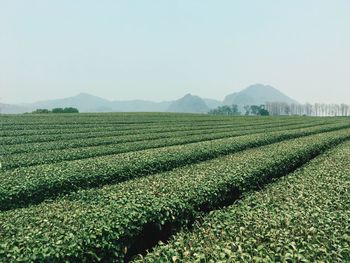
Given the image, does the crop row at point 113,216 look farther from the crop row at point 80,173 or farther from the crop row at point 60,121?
the crop row at point 60,121

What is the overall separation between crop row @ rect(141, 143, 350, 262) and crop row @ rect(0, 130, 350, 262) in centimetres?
142

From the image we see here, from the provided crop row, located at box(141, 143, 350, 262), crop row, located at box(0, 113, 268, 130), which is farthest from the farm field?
crop row, located at box(0, 113, 268, 130)

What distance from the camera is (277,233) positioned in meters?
6.66

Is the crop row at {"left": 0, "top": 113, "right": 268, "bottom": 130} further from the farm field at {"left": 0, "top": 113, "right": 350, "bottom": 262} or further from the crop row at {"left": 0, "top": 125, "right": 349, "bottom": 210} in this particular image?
the farm field at {"left": 0, "top": 113, "right": 350, "bottom": 262}

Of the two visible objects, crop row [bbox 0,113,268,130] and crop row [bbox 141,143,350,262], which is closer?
crop row [bbox 141,143,350,262]

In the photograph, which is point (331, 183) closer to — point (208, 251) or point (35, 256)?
point (208, 251)

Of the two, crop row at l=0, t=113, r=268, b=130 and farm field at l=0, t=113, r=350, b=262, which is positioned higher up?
crop row at l=0, t=113, r=268, b=130

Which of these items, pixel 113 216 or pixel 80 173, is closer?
pixel 113 216

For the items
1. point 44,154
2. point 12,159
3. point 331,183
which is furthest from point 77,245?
point 44,154

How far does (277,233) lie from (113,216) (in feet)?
13.4

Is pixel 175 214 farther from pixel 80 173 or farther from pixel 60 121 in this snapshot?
pixel 60 121

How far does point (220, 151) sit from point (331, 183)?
11582 mm

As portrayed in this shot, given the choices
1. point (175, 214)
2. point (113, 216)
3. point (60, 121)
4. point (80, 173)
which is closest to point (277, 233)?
point (175, 214)

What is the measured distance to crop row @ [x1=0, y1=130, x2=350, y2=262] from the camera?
718cm
